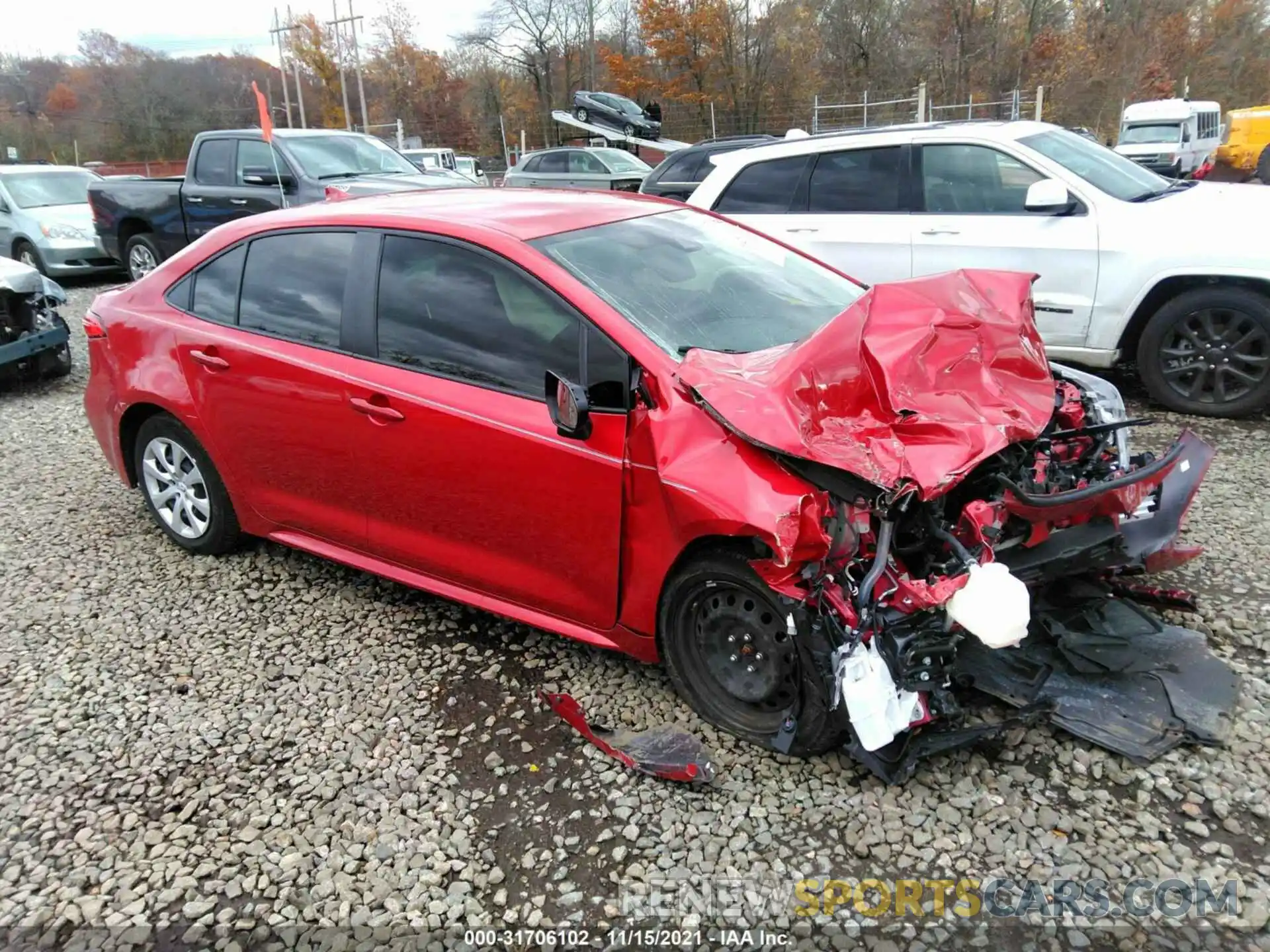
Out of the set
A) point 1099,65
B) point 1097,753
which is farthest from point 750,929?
point 1099,65

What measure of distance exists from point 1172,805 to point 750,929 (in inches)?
50.6

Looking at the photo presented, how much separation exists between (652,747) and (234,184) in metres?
9.69

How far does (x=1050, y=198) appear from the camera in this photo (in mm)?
5590

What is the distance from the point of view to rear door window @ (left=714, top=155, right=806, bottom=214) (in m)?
6.89

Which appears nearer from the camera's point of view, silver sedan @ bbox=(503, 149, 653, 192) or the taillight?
the taillight

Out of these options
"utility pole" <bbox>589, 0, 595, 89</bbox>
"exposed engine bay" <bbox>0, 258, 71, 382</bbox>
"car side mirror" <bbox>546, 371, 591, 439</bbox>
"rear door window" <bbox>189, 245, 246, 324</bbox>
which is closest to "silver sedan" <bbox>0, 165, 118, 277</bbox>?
"exposed engine bay" <bbox>0, 258, 71, 382</bbox>

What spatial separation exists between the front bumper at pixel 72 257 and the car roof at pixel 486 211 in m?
10.7

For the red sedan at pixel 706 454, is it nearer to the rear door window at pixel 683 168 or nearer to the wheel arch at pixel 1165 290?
the wheel arch at pixel 1165 290

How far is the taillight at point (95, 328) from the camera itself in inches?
173

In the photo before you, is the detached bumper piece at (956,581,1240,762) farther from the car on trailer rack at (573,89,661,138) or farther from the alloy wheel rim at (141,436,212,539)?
the car on trailer rack at (573,89,661,138)

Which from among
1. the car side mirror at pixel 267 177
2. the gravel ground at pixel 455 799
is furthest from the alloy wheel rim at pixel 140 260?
the gravel ground at pixel 455 799

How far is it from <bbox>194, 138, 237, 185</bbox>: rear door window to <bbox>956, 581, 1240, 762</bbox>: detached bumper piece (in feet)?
33.8

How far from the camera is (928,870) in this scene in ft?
7.86

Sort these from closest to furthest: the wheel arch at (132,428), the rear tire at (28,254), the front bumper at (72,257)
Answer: the wheel arch at (132,428), the front bumper at (72,257), the rear tire at (28,254)
